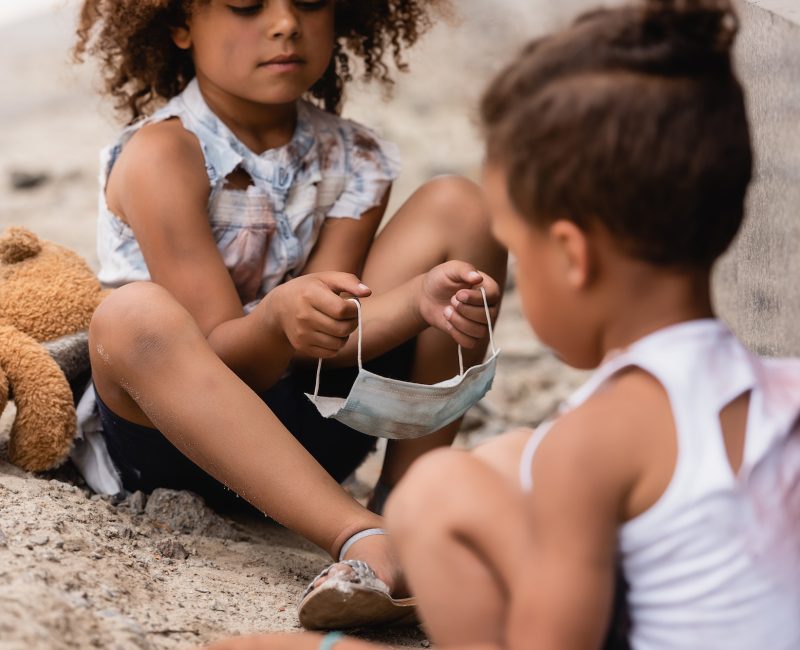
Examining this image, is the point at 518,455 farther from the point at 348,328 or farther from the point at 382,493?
the point at 382,493

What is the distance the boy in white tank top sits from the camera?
1049mm

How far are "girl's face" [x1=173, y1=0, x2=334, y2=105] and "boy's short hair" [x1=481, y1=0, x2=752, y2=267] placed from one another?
111cm

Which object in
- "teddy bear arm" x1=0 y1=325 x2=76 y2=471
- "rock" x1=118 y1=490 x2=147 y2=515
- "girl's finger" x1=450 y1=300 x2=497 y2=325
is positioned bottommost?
"rock" x1=118 y1=490 x2=147 y2=515

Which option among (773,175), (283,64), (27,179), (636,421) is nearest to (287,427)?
(283,64)

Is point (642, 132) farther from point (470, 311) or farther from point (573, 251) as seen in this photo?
point (470, 311)

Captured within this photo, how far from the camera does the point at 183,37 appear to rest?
234 centimetres

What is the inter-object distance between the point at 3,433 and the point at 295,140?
0.78 m

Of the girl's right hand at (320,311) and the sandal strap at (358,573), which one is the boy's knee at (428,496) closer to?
the sandal strap at (358,573)

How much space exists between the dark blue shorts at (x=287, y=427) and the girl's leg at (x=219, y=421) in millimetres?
209

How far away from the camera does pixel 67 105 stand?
5844 millimetres

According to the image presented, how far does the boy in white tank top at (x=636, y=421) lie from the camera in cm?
105

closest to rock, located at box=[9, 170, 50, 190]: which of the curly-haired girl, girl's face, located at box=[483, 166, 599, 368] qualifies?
the curly-haired girl

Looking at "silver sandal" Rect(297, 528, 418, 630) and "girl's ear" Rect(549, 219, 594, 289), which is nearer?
"girl's ear" Rect(549, 219, 594, 289)

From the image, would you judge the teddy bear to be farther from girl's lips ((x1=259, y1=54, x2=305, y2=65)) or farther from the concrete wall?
the concrete wall
